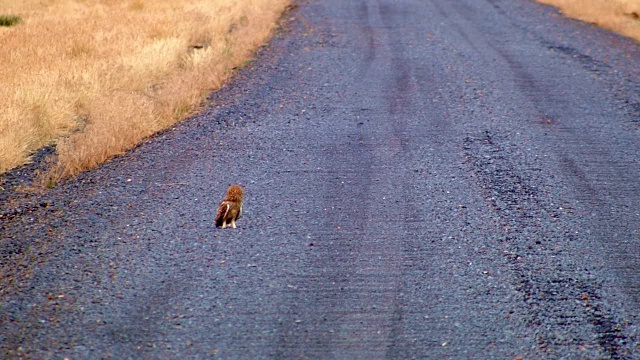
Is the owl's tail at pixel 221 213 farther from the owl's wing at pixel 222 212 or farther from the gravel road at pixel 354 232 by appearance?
the gravel road at pixel 354 232

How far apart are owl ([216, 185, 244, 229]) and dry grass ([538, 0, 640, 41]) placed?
39.4 feet

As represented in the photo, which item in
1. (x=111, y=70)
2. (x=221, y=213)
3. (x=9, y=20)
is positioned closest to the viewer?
(x=221, y=213)

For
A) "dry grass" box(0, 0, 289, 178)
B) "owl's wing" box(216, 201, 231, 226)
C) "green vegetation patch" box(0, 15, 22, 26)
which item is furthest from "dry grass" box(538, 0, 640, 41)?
"green vegetation patch" box(0, 15, 22, 26)

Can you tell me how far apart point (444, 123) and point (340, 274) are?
15.1ft

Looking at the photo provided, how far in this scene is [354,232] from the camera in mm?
6523

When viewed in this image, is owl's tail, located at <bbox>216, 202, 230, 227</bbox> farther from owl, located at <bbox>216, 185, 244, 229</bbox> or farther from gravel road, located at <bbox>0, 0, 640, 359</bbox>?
gravel road, located at <bbox>0, 0, 640, 359</bbox>

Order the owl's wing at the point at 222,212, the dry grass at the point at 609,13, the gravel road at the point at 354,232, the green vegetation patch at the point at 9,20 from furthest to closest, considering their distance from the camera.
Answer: the green vegetation patch at the point at 9,20 → the dry grass at the point at 609,13 → the owl's wing at the point at 222,212 → the gravel road at the point at 354,232

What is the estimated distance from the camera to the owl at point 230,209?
257 inches

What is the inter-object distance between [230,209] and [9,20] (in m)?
16.1

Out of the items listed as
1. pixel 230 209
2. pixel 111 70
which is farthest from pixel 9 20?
pixel 230 209

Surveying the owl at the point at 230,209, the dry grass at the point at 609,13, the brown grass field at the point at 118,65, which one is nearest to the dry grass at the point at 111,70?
the brown grass field at the point at 118,65

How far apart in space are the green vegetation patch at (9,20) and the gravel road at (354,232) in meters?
10.6

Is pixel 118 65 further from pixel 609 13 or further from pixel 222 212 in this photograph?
pixel 609 13

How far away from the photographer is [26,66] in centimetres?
1211
